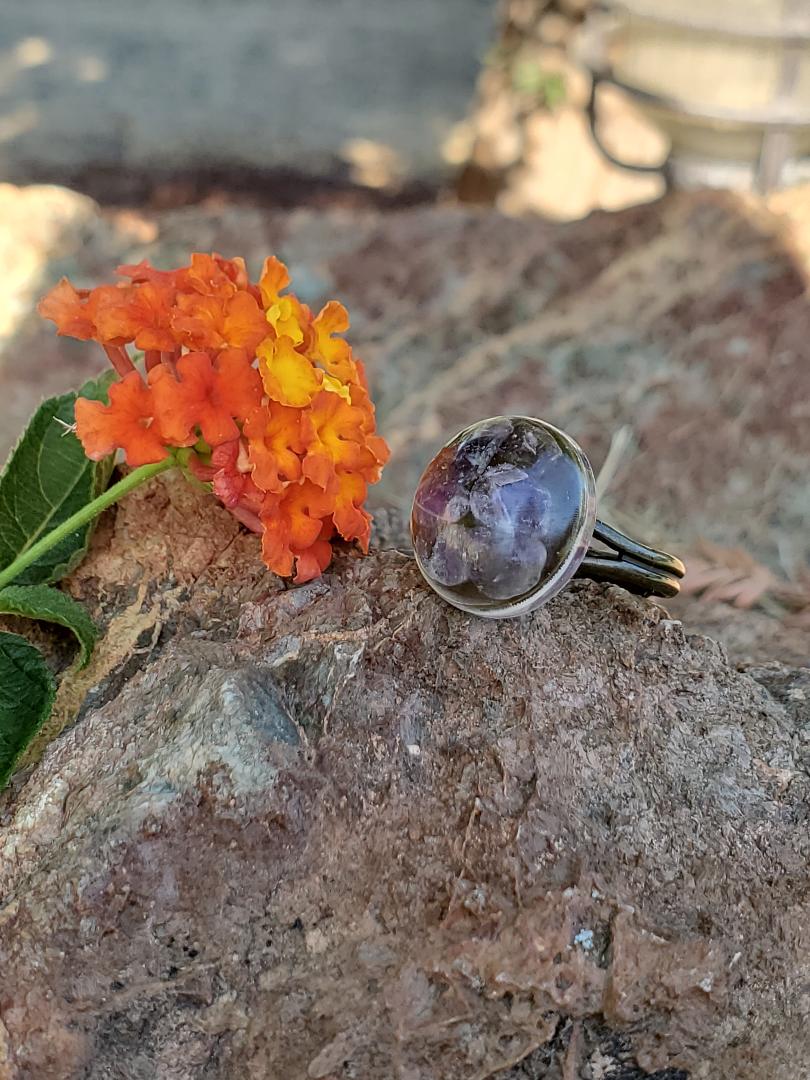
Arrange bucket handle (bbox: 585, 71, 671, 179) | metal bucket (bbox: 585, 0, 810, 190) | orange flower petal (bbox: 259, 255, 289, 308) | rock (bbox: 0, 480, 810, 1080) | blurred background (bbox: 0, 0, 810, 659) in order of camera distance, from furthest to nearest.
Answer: bucket handle (bbox: 585, 71, 671, 179) → metal bucket (bbox: 585, 0, 810, 190) → blurred background (bbox: 0, 0, 810, 659) → orange flower petal (bbox: 259, 255, 289, 308) → rock (bbox: 0, 480, 810, 1080)

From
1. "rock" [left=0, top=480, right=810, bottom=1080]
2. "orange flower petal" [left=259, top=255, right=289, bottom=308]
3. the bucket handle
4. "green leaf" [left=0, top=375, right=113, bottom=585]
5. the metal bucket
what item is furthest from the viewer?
the bucket handle

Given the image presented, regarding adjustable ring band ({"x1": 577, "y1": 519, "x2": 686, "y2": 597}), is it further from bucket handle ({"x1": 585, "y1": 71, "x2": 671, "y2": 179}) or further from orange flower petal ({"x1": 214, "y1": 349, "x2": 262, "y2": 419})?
bucket handle ({"x1": 585, "y1": 71, "x2": 671, "y2": 179})

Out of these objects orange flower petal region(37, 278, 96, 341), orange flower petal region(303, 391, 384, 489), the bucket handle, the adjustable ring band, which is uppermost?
orange flower petal region(37, 278, 96, 341)

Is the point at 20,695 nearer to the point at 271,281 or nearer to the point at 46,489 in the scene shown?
the point at 46,489

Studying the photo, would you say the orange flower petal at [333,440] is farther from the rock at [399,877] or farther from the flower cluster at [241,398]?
the rock at [399,877]

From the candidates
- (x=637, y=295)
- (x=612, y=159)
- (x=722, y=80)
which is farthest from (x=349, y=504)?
(x=612, y=159)

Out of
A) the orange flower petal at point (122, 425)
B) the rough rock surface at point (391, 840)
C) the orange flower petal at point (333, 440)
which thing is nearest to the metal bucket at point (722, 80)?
the rough rock surface at point (391, 840)

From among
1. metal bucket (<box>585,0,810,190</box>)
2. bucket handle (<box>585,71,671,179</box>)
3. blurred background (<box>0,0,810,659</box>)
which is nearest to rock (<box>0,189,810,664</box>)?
blurred background (<box>0,0,810,659</box>)
